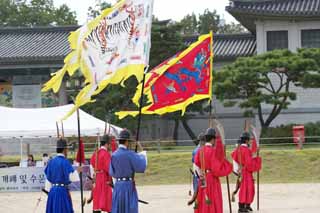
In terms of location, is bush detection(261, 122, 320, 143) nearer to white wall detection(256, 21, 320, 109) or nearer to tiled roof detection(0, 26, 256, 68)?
white wall detection(256, 21, 320, 109)

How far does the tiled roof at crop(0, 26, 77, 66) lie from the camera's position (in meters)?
35.8

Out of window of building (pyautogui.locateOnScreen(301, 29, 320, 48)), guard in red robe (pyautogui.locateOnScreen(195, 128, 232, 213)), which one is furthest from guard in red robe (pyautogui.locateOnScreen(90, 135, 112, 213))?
window of building (pyautogui.locateOnScreen(301, 29, 320, 48))

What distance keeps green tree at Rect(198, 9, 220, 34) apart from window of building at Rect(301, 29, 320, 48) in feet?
74.8

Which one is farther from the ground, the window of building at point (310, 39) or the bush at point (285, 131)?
the window of building at point (310, 39)

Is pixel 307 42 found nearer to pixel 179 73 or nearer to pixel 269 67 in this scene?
pixel 269 67

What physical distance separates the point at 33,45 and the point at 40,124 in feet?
44.6

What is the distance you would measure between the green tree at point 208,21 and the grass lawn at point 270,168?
3085 centimetres

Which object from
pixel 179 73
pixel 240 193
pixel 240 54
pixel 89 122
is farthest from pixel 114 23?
pixel 240 54

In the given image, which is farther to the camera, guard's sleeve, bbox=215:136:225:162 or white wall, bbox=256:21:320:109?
white wall, bbox=256:21:320:109

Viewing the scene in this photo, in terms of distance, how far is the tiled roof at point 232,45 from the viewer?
120 ft

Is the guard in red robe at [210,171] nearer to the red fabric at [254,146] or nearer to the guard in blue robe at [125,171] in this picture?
the guard in blue robe at [125,171]

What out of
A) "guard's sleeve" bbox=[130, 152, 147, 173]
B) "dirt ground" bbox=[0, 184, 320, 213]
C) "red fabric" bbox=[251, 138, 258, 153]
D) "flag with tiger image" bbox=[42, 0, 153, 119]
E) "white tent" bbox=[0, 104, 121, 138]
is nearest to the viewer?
"guard's sleeve" bbox=[130, 152, 147, 173]

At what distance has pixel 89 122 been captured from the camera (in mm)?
25031

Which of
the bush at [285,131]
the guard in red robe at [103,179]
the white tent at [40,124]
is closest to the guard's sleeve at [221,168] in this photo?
the guard in red robe at [103,179]
